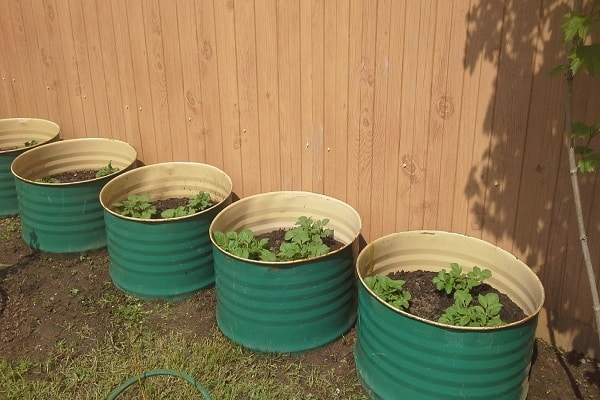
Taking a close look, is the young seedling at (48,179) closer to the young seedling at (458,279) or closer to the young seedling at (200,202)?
the young seedling at (200,202)

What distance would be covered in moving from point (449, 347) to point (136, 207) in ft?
7.66

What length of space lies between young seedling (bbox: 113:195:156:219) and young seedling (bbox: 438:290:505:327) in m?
Result: 2.07

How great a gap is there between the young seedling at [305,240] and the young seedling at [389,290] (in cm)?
Result: 39

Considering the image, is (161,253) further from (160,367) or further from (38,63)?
(38,63)

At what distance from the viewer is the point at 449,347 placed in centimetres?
269

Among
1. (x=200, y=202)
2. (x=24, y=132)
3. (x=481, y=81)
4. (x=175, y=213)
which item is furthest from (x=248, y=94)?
(x=24, y=132)

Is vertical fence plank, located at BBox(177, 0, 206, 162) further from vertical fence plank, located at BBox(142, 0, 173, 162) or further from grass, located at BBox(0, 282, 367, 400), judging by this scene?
grass, located at BBox(0, 282, 367, 400)

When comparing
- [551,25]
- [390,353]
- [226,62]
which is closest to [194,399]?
[390,353]

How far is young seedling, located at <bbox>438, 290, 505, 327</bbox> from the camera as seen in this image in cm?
288

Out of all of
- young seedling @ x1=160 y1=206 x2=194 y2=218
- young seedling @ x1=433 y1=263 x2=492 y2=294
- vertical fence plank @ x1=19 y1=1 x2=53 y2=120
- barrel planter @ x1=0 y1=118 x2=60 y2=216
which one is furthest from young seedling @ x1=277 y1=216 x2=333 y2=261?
vertical fence plank @ x1=19 y1=1 x2=53 y2=120

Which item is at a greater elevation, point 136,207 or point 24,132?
point 24,132

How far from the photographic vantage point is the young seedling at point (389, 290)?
307cm

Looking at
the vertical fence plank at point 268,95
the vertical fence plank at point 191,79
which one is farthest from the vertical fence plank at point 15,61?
the vertical fence plank at point 268,95

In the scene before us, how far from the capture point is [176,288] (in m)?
3.92
